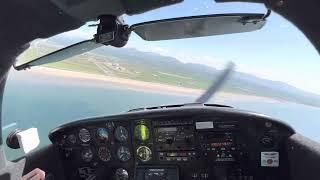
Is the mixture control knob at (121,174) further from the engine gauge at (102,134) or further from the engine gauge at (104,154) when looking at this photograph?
the engine gauge at (102,134)

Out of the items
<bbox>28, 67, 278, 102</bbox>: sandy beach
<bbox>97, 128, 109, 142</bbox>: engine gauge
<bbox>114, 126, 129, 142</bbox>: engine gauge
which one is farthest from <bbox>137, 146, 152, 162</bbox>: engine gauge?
<bbox>28, 67, 278, 102</bbox>: sandy beach

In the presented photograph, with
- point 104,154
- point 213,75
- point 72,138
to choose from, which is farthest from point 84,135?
point 213,75

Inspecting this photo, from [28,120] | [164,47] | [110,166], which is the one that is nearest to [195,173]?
[110,166]

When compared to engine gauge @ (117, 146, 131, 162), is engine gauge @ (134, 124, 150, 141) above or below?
above

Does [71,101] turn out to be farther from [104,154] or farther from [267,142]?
[267,142]

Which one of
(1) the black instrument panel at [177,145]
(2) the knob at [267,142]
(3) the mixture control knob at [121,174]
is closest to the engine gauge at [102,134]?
(1) the black instrument panel at [177,145]

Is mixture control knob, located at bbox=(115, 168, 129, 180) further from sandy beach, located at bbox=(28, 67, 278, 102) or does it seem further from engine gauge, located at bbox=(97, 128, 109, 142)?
sandy beach, located at bbox=(28, 67, 278, 102)
